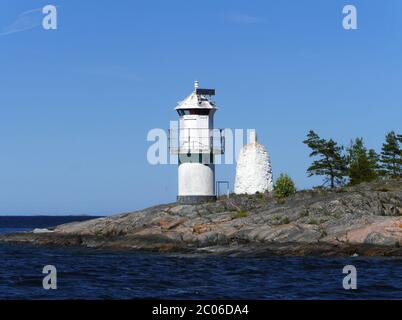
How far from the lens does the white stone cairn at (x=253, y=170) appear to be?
194 feet

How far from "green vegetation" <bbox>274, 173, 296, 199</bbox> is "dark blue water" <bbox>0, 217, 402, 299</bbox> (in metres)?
16.3

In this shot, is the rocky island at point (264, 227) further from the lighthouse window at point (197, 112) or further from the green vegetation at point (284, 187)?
the lighthouse window at point (197, 112)

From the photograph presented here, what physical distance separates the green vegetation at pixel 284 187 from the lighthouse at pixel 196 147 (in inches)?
206

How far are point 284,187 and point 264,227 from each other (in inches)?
487

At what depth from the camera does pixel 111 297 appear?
25125 mm

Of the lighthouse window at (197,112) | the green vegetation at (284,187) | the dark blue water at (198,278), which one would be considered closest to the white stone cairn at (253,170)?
the green vegetation at (284,187)

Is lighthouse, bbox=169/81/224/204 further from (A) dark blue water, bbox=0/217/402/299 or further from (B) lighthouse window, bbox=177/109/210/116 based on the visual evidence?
(A) dark blue water, bbox=0/217/402/299

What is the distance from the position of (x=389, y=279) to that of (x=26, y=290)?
14.2 meters

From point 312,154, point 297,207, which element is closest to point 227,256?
point 297,207

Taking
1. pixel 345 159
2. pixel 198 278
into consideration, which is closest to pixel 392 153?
pixel 345 159

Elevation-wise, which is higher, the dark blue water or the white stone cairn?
the white stone cairn

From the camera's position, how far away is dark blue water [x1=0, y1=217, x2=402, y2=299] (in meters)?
25.7

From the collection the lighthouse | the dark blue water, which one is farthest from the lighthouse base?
the dark blue water
